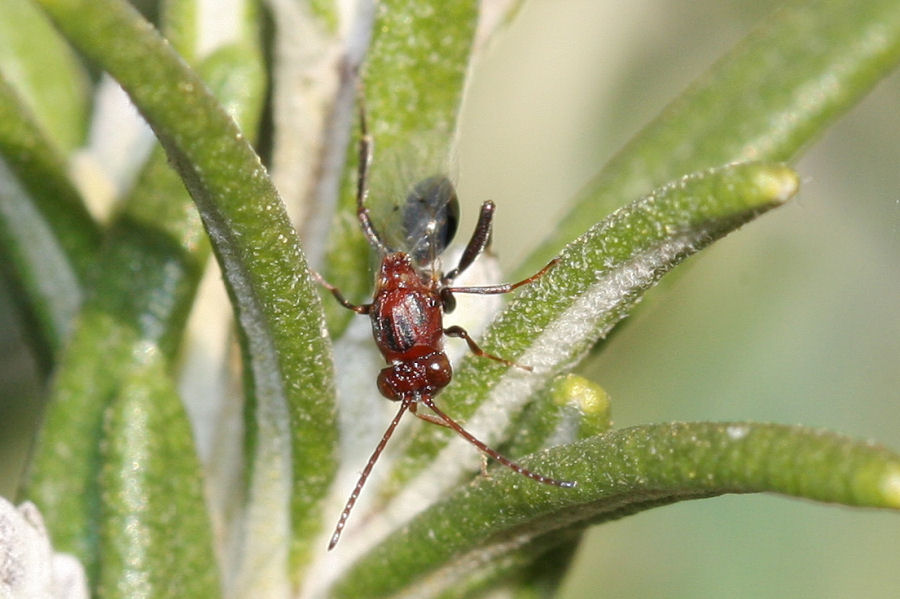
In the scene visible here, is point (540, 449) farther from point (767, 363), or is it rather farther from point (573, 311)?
point (767, 363)

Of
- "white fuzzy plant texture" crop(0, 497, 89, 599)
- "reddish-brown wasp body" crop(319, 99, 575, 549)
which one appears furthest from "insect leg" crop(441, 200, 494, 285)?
"white fuzzy plant texture" crop(0, 497, 89, 599)

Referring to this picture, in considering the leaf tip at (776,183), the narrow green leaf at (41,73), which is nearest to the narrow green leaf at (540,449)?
the leaf tip at (776,183)

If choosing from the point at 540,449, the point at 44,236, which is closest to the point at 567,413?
the point at 540,449

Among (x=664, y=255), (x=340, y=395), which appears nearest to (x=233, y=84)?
(x=340, y=395)

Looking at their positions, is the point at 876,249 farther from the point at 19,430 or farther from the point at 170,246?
the point at 19,430

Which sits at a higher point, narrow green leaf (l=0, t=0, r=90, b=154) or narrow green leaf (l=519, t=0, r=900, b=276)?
narrow green leaf (l=0, t=0, r=90, b=154)

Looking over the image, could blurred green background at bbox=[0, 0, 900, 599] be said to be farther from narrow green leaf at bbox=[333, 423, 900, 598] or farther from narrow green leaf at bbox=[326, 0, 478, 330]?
narrow green leaf at bbox=[333, 423, 900, 598]
